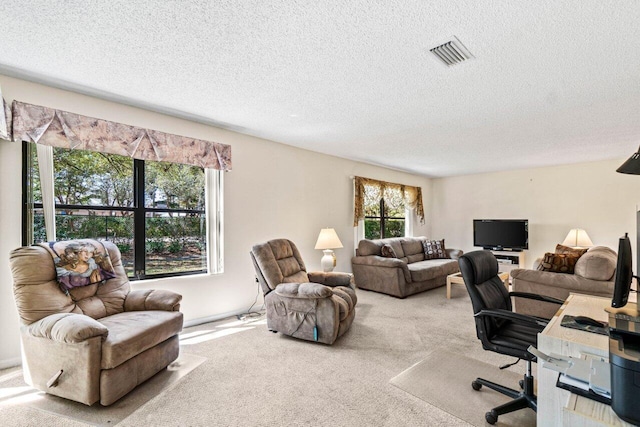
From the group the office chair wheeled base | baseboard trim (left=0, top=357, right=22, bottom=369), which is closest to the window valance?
baseboard trim (left=0, top=357, right=22, bottom=369)

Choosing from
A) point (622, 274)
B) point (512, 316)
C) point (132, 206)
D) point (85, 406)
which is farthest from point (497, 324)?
point (132, 206)

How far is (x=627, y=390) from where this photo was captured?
2.58 ft

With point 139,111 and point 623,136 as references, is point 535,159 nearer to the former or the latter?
point 623,136

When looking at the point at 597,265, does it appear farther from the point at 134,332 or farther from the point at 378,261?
the point at 134,332

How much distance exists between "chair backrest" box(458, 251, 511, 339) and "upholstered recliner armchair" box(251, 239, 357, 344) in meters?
1.27

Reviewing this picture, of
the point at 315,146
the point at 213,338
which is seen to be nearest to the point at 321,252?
the point at 315,146

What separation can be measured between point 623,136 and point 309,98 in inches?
169

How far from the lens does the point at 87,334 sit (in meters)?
1.87

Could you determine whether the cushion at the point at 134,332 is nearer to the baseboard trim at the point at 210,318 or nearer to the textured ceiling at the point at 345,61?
the baseboard trim at the point at 210,318

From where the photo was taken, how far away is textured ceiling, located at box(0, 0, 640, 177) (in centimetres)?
168

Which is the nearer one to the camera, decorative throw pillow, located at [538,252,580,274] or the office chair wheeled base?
the office chair wheeled base

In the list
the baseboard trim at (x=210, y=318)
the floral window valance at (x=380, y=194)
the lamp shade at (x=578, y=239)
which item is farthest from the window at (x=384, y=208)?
the lamp shade at (x=578, y=239)

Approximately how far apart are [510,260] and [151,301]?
6.47 m

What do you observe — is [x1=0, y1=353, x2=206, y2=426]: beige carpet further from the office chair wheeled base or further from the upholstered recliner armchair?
the office chair wheeled base
